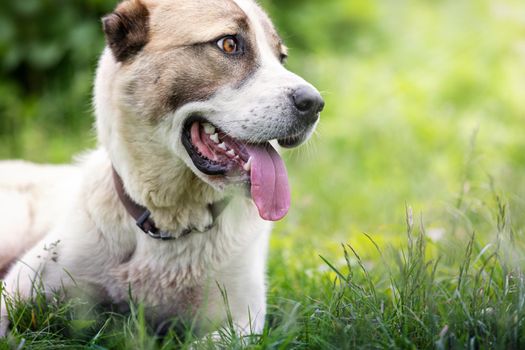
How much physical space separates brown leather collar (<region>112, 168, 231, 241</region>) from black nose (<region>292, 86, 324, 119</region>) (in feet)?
1.85

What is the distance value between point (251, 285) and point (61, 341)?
90 cm

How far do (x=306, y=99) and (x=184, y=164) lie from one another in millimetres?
622

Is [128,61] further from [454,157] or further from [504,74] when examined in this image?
[504,74]

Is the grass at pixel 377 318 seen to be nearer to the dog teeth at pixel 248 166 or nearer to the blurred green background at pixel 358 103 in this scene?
the dog teeth at pixel 248 166

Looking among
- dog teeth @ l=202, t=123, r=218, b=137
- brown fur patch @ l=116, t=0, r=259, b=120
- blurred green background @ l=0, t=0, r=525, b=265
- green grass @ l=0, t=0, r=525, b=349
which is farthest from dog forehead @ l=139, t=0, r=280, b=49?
blurred green background @ l=0, t=0, r=525, b=265

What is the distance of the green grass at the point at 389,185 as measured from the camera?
2.64 m

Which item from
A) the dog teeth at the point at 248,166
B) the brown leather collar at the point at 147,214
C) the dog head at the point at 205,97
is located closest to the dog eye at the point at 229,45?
the dog head at the point at 205,97

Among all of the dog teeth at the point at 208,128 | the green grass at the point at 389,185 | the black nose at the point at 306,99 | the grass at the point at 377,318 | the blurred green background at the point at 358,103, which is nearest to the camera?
the grass at the point at 377,318

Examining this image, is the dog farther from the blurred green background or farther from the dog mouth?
the blurred green background

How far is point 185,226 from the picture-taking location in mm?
3180

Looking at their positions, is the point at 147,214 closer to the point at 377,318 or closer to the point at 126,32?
the point at 126,32

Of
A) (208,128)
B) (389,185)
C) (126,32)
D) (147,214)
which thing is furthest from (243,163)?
(389,185)

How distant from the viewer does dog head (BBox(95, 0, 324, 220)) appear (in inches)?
119

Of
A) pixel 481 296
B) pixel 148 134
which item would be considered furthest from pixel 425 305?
pixel 148 134
